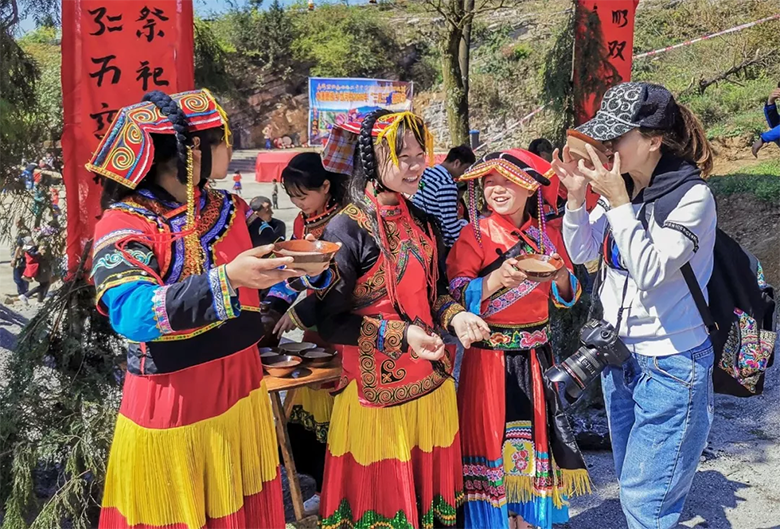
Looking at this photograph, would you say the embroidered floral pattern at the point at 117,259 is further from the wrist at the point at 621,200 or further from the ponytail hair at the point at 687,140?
the ponytail hair at the point at 687,140

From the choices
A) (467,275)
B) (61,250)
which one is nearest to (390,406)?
(467,275)

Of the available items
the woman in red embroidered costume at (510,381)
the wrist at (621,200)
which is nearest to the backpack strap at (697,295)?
the wrist at (621,200)

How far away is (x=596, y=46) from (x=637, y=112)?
7.99 ft

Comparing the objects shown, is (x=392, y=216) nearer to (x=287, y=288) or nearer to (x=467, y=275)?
(x=467, y=275)

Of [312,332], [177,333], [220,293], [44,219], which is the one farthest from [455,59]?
[220,293]

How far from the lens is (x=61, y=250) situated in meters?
2.78

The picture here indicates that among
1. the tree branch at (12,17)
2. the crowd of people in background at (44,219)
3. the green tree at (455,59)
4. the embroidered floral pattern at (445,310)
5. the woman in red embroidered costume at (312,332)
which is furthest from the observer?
the green tree at (455,59)

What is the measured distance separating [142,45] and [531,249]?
1.81m

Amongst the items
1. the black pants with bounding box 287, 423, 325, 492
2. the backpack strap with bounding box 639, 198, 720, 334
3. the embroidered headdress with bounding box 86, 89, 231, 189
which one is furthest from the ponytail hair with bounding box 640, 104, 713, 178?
the black pants with bounding box 287, 423, 325, 492

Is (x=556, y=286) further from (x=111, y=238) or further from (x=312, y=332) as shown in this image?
(x=111, y=238)

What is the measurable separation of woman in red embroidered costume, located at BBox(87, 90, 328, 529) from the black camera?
0.95 meters

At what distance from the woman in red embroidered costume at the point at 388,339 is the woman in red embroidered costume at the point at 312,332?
1.92 ft

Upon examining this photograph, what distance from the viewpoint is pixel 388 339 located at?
6.87 feet

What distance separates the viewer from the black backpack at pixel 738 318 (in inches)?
73.7
